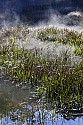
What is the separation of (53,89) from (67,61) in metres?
1.89

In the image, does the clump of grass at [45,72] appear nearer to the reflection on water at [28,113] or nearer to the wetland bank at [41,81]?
the wetland bank at [41,81]

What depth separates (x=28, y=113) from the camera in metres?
6.75

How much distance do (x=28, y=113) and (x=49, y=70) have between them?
2086mm

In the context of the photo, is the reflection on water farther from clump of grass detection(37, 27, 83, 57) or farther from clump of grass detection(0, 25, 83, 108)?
clump of grass detection(37, 27, 83, 57)

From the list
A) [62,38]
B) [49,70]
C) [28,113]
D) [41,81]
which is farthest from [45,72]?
[62,38]

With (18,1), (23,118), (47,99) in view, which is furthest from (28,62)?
(18,1)

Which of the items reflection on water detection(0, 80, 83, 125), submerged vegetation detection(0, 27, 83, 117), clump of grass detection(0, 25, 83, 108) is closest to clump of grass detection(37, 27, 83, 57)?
submerged vegetation detection(0, 27, 83, 117)

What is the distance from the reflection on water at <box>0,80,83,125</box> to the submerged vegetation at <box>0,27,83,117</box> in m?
0.31

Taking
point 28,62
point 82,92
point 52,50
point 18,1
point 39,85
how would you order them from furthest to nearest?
point 18,1 < point 52,50 < point 28,62 < point 39,85 < point 82,92

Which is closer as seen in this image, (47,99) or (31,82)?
(47,99)

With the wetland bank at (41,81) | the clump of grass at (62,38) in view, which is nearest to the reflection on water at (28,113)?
the wetland bank at (41,81)

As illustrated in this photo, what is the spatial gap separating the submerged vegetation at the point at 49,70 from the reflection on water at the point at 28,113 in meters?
0.31

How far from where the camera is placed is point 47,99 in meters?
7.50

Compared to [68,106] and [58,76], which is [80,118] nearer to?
[68,106]
